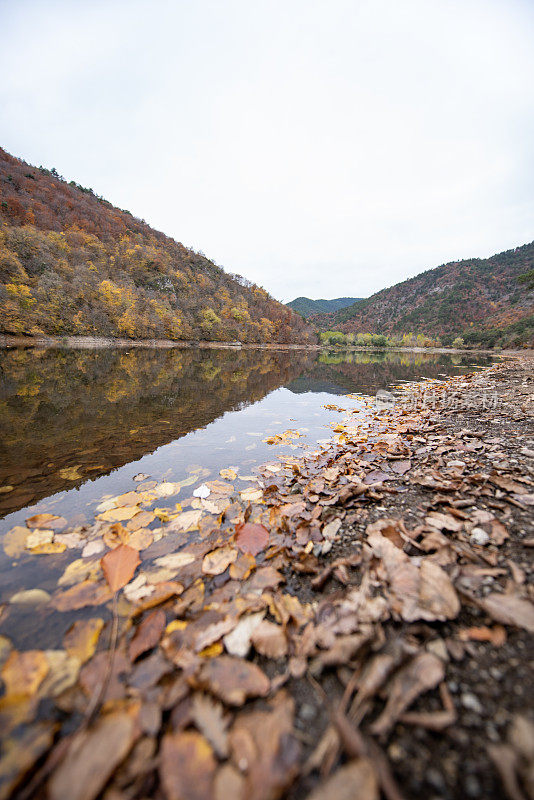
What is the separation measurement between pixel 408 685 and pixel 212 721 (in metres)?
0.70

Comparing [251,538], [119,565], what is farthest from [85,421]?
[251,538]

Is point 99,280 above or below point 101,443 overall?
above

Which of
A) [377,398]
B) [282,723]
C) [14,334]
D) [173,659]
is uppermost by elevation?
[14,334]

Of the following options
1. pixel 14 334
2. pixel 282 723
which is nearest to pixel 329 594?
pixel 282 723

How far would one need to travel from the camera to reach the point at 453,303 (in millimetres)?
106500

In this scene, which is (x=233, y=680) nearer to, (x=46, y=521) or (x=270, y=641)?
(x=270, y=641)

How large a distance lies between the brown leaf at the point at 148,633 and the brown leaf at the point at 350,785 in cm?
91

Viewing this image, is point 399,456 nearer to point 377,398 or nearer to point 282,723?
point 282,723

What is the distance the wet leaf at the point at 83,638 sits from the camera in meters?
1.35

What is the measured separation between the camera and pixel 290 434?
530 cm

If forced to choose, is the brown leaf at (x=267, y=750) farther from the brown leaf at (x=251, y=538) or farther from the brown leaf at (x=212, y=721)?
the brown leaf at (x=251, y=538)

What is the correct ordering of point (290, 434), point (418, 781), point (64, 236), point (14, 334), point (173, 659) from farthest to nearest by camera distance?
point (64, 236) < point (14, 334) < point (290, 434) < point (173, 659) < point (418, 781)

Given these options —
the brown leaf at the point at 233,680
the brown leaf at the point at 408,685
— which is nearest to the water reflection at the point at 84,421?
the brown leaf at the point at 233,680

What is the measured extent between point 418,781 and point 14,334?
37072 millimetres
